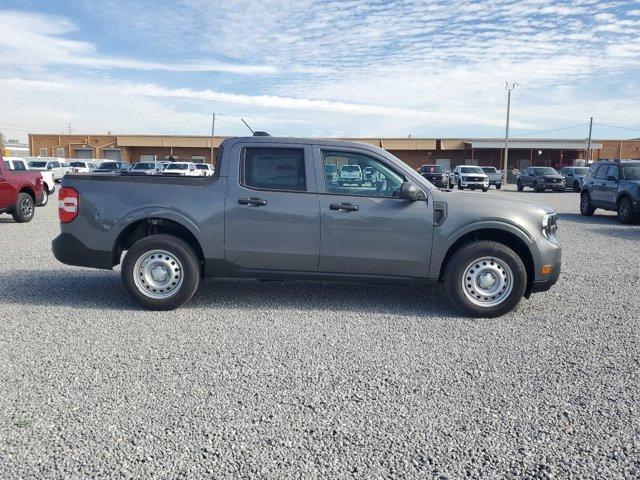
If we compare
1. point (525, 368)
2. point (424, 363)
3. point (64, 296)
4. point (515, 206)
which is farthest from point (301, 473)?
point (64, 296)

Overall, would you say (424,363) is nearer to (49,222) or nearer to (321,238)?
(321,238)

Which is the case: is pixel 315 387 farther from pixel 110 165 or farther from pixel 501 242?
pixel 110 165

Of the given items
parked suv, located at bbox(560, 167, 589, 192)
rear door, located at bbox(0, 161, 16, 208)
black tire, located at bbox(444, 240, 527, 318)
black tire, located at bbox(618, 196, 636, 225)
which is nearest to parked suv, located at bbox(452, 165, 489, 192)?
parked suv, located at bbox(560, 167, 589, 192)

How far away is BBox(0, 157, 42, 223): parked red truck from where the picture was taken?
46.9 ft

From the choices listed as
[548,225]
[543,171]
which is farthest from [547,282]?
[543,171]

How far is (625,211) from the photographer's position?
16250mm

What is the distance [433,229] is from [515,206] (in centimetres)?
94

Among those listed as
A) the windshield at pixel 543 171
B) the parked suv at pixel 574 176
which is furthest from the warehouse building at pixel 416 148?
the windshield at pixel 543 171

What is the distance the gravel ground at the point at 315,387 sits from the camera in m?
3.13

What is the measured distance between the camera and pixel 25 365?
176 inches

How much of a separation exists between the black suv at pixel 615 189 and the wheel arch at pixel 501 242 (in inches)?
455

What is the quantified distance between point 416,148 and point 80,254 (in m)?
58.4

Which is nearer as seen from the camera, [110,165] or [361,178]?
[361,178]

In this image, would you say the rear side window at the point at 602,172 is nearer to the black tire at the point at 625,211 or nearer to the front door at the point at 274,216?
the black tire at the point at 625,211
